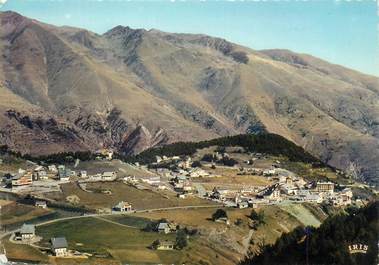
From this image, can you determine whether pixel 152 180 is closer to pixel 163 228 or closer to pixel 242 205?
pixel 242 205

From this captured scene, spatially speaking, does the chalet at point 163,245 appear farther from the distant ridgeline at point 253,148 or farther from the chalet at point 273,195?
the distant ridgeline at point 253,148

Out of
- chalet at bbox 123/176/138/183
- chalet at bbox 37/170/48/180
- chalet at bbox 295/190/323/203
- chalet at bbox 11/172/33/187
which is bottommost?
chalet at bbox 295/190/323/203

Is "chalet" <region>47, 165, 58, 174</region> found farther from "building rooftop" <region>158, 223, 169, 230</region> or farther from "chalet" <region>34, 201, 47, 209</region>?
"building rooftop" <region>158, 223, 169, 230</region>

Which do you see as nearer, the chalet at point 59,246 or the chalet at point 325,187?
the chalet at point 59,246

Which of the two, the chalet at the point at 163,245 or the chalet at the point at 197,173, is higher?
the chalet at the point at 163,245

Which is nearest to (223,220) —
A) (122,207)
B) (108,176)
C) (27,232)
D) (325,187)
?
(122,207)

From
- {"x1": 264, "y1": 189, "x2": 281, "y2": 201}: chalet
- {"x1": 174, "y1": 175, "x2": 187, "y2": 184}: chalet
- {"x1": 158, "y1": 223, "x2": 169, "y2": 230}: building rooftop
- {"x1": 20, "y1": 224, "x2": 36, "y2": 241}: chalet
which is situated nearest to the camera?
{"x1": 20, "y1": 224, "x2": 36, "y2": 241}: chalet

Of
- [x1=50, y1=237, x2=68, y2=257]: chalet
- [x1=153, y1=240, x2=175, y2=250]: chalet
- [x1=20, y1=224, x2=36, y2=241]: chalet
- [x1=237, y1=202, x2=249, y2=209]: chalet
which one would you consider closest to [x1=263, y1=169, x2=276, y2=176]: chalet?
[x1=237, y1=202, x2=249, y2=209]: chalet

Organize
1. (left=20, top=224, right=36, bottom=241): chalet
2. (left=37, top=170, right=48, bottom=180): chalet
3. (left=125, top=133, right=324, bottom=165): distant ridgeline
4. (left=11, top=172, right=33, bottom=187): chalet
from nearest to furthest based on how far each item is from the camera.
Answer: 1. (left=20, top=224, right=36, bottom=241): chalet
2. (left=11, top=172, right=33, bottom=187): chalet
3. (left=37, top=170, right=48, bottom=180): chalet
4. (left=125, top=133, right=324, bottom=165): distant ridgeline

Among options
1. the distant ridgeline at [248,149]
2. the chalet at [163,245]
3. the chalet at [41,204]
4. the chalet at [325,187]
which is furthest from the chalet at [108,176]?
the chalet at [163,245]
